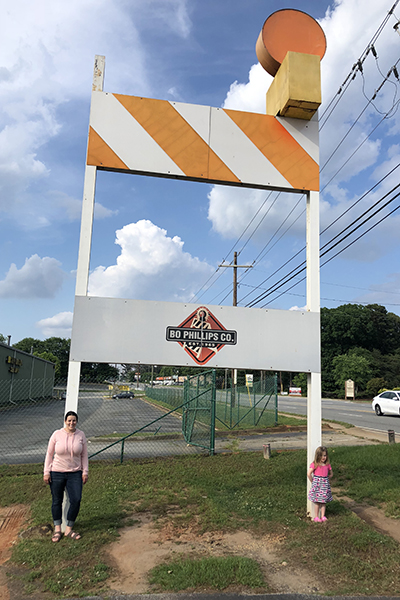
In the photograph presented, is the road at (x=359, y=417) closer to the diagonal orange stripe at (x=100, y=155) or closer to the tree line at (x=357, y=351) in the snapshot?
the diagonal orange stripe at (x=100, y=155)

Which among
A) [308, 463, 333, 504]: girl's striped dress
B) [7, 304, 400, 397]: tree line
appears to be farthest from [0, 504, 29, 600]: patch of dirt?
[7, 304, 400, 397]: tree line

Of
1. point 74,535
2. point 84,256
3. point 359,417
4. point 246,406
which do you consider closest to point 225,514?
point 74,535

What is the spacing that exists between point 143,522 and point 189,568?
5.21 feet

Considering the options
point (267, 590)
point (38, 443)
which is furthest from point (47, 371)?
point (267, 590)

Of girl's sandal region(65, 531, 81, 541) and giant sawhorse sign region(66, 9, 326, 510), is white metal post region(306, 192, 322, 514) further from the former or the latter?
girl's sandal region(65, 531, 81, 541)

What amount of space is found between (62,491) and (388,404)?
20.8 m

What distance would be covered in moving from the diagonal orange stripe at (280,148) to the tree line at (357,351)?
1914 inches

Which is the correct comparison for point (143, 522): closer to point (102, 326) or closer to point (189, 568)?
point (189, 568)

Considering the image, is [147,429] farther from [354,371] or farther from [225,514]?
[354,371]

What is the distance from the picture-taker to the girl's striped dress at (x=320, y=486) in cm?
475

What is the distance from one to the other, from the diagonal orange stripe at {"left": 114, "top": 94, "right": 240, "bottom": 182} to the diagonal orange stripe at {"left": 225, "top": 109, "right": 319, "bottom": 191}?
1.82 ft

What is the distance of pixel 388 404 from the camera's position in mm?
21703

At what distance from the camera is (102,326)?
4.52 metres

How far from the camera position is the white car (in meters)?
21.2
